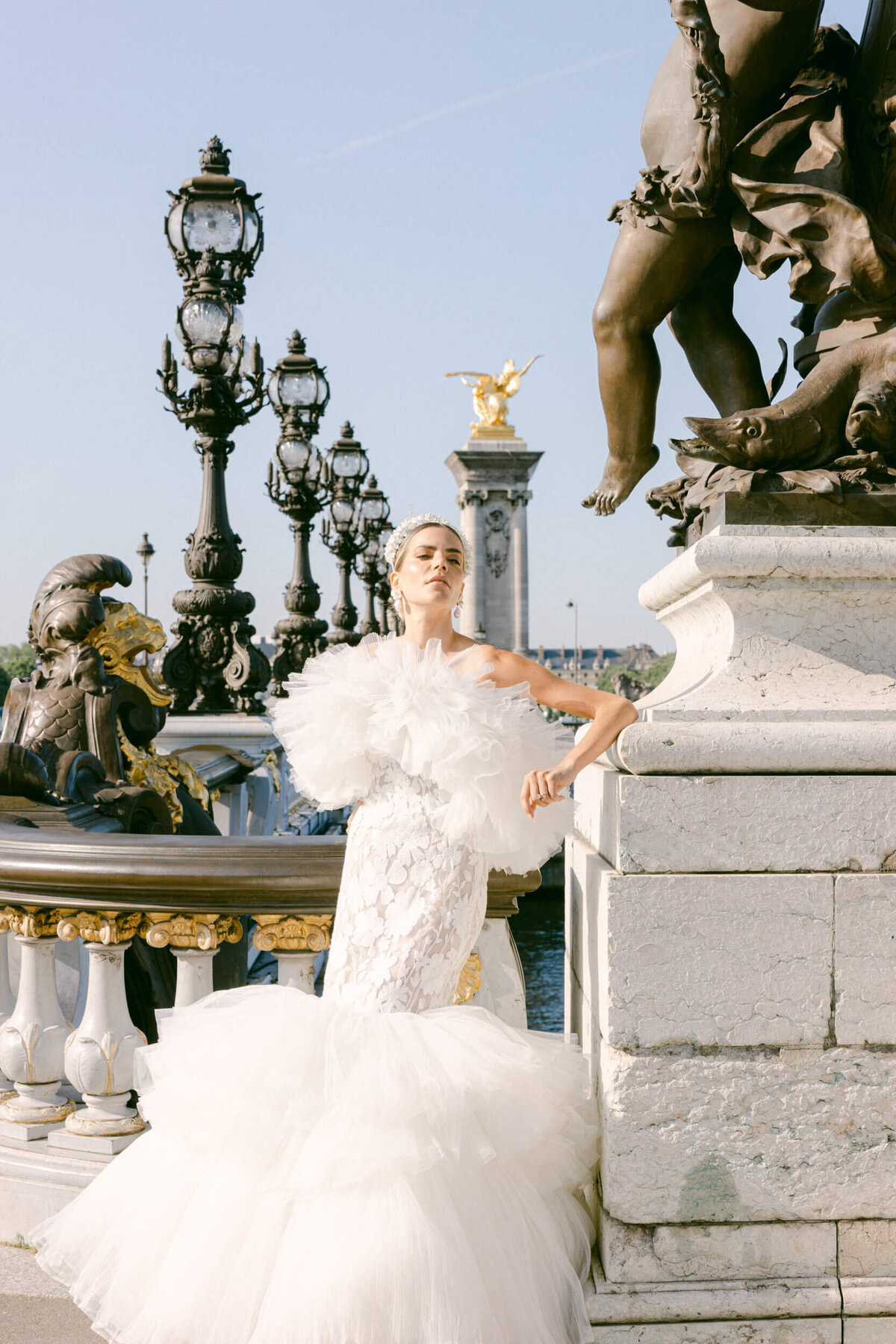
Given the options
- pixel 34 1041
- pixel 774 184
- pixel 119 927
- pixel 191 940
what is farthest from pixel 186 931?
pixel 774 184

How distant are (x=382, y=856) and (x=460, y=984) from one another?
0.60 metres

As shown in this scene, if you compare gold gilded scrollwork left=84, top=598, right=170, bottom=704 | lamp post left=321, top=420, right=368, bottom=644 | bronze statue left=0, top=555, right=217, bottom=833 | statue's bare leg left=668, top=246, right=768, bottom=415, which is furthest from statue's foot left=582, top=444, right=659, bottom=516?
lamp post left=321, top=420, right=368, bottom=644

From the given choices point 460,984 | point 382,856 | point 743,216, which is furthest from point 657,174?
point 460,984

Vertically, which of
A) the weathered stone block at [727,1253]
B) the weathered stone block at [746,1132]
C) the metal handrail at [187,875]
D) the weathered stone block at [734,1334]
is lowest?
the weathered stone block at [734,1334]

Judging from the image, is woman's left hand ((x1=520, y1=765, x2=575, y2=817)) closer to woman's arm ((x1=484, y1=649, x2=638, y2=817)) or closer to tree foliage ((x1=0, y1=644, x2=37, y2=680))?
woman's arm ((x1=484, y1=649, x2=638, y2=817))

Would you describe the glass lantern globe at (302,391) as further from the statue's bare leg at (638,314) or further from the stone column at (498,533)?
the stone column at (498,533)

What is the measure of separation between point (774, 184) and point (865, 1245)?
106 inches

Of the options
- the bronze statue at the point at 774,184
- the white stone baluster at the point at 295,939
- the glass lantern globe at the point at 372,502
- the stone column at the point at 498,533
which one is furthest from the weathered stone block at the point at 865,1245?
the stone column at the point at 498,533

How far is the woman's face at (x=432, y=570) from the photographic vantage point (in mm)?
3514

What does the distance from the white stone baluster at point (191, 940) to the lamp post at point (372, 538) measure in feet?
65.9

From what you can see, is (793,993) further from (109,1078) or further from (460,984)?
(109,1078)

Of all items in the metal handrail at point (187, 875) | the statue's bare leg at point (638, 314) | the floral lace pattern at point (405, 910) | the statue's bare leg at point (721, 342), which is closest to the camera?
the floral lace pattern at point (405, 910)

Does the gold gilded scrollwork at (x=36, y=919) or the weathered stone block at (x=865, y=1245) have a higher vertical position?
the gold gilded scrollwork at (x=36, y=919)

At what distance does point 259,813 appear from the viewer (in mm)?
13945
